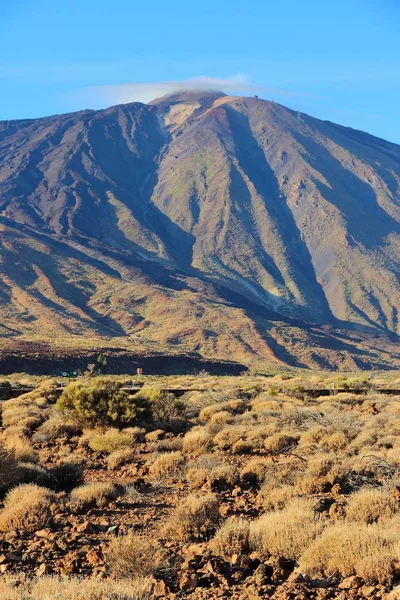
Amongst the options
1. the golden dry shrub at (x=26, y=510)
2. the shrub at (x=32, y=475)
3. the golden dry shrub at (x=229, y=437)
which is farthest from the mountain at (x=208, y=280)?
the golden dry shrub at (x=26, y=510)

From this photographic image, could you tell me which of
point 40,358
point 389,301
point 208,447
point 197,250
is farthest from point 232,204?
point 208,447

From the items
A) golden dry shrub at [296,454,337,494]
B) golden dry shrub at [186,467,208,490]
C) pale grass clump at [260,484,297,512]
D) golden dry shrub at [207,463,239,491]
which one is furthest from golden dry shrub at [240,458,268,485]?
pale grass clump at [260,484,297,512]

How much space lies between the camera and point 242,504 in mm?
10812

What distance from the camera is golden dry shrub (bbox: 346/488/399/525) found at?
905 centimetres

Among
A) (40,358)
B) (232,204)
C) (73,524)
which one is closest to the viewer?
(73,524)

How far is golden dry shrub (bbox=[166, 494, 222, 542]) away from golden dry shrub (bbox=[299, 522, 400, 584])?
189 cm

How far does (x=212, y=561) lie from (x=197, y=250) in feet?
550

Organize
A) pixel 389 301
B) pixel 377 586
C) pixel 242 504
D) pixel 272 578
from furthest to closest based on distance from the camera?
pixel 389 301
pixel 242 504
pixel 272 578
pixel 377 586

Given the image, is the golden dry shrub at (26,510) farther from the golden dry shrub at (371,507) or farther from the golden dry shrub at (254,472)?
the golden dry shrub at (371,507)

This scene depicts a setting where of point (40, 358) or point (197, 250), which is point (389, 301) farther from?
point (40, 358)

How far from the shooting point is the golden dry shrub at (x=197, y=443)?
16.1m

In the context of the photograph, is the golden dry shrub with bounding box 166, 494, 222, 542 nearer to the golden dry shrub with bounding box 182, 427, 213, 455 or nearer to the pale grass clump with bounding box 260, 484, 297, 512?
the pale grass clump with bounding box 260, 484, 297, 512

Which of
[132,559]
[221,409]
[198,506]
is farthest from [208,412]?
[132,559]

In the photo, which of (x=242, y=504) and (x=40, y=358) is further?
(x=40, y=358)
